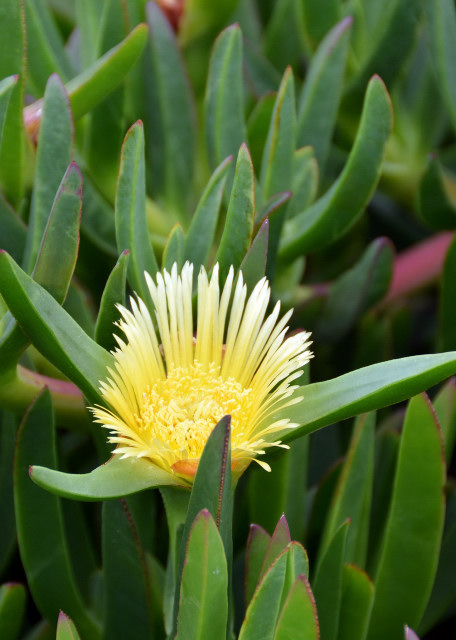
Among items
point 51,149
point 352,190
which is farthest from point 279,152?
point 51,149

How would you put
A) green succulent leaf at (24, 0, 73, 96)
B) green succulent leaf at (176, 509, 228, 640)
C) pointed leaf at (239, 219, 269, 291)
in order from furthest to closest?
green succulent leaf at (24, 0, 73, 96) < pointed leaf at (239, 219, 269, 291) < green succulent leaf at (176, 509, 228, 640)

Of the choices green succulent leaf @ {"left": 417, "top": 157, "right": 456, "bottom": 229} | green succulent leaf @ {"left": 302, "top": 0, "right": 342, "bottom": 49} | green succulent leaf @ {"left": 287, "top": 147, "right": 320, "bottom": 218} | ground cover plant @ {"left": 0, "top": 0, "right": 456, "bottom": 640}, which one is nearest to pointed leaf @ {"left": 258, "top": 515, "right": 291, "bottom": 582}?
ground cover plant @ {"left": 0, "top": 0, "right": 456, "bottom": 640}

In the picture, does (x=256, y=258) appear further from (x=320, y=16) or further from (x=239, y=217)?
(x=320, y=16)

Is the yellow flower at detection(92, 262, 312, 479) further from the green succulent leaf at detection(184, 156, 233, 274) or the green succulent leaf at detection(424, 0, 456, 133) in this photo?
the green succulent leaf at detection(424, 0, 456, 133)

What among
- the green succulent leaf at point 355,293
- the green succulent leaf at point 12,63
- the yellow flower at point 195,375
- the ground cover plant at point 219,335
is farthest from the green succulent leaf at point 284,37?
the yellow flower at point 195,375

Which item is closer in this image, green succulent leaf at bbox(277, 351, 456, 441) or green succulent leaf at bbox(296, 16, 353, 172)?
green succulent leaf at bbox(277, 351, 456, 441)

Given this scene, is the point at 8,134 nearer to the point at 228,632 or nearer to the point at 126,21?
the point at 126,21

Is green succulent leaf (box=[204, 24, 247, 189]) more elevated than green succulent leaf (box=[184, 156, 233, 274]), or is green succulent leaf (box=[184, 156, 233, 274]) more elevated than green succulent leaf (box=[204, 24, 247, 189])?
green succulent leaf (box=[204, 24, 247, 189])

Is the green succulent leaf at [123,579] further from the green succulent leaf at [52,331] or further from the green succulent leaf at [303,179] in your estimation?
the green succulent leaf at [303,179]
